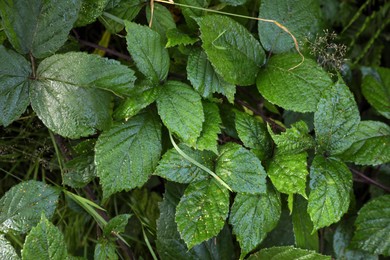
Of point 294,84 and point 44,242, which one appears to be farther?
point 294,84

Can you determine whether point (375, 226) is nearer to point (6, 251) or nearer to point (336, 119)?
point (336, 119)

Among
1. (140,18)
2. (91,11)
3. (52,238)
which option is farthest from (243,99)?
(52,238)

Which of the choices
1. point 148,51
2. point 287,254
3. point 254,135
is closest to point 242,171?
point 254,135

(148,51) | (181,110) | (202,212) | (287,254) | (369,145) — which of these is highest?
(148,51)

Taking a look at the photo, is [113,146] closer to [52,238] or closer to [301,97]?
[52,238]

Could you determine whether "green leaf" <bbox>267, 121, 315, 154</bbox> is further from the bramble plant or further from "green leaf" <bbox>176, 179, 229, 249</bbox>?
"green leaf" <bbox>176, 179, 229, 249</bbox>

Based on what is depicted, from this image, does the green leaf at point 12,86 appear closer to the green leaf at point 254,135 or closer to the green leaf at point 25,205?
the green leaf at point 25,205

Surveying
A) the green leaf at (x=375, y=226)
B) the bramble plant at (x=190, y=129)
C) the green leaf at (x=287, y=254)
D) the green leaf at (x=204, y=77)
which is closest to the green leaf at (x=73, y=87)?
the bramble plant at (x=190, y=129)
